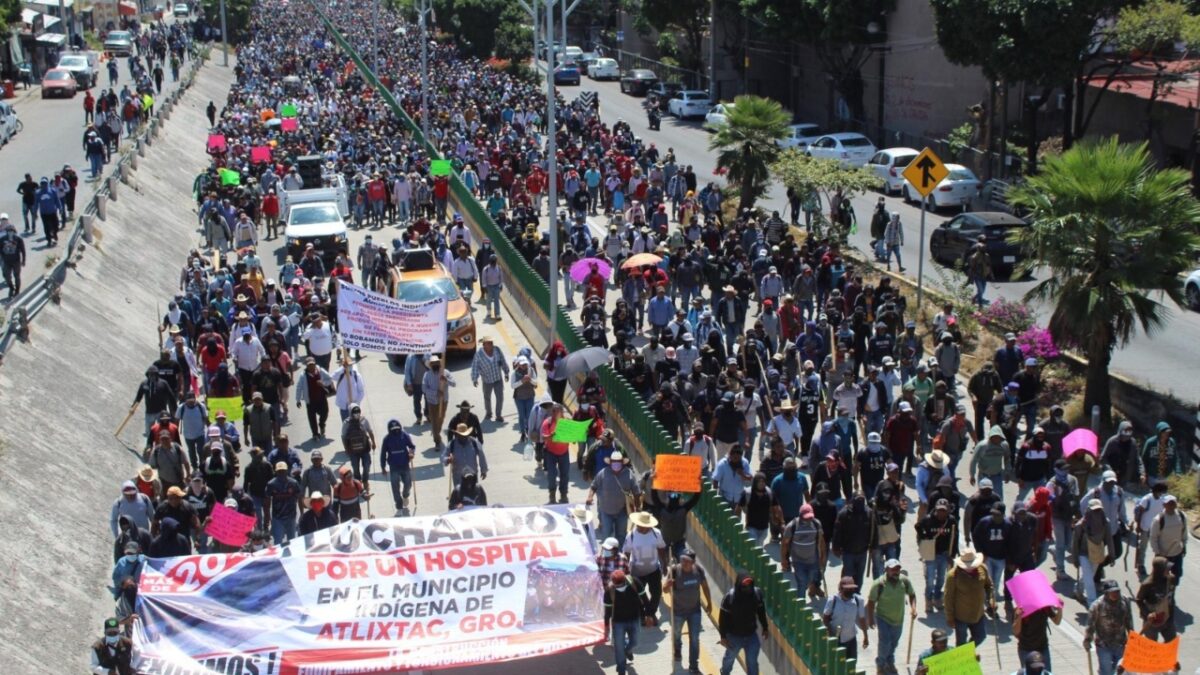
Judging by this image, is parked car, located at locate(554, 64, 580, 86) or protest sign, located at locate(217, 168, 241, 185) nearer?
protest sign, located at locate(217, 168, 241, 185)

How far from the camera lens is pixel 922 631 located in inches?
591

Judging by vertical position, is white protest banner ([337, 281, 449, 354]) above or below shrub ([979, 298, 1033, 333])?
above

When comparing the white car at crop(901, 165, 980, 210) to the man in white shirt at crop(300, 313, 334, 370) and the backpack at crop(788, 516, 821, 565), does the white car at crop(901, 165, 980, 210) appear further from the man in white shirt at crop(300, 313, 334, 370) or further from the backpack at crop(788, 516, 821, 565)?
the backpack at crop(788, 516, 821, 565)

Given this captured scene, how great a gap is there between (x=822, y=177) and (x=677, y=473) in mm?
18285

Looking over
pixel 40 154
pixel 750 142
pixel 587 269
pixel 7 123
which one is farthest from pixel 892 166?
pixel 7 123

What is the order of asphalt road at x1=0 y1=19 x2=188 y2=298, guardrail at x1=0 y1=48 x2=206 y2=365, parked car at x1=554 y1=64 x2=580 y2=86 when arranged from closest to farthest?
1. guardrail at x1=0 y1=48 x2=206 y2=365
2. asphalt road at x1=0 y1=19 x2=188 y2=298
3. parked car at x1=554 y1=64 x2=580 y2=86

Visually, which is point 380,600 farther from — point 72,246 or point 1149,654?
point 72,246

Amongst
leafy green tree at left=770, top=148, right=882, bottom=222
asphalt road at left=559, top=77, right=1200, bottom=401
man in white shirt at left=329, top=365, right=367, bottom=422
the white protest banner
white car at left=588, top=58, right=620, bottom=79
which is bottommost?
asphalt road at left=559, top=77, right=1200, bottom=401

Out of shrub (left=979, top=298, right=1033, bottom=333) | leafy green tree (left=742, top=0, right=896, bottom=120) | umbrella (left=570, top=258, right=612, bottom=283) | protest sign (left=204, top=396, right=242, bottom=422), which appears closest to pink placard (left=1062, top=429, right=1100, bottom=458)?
shrub (left=979, top=298, right=1033, bottom=333)

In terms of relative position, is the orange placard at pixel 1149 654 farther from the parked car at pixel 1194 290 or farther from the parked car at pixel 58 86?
the parked car at pixel 58 86

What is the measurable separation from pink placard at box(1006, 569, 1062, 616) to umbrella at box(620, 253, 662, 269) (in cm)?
1339

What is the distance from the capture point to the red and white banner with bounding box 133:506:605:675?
12.8m

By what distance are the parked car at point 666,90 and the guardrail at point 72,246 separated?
21334 mm

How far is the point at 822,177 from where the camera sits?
107 feet
